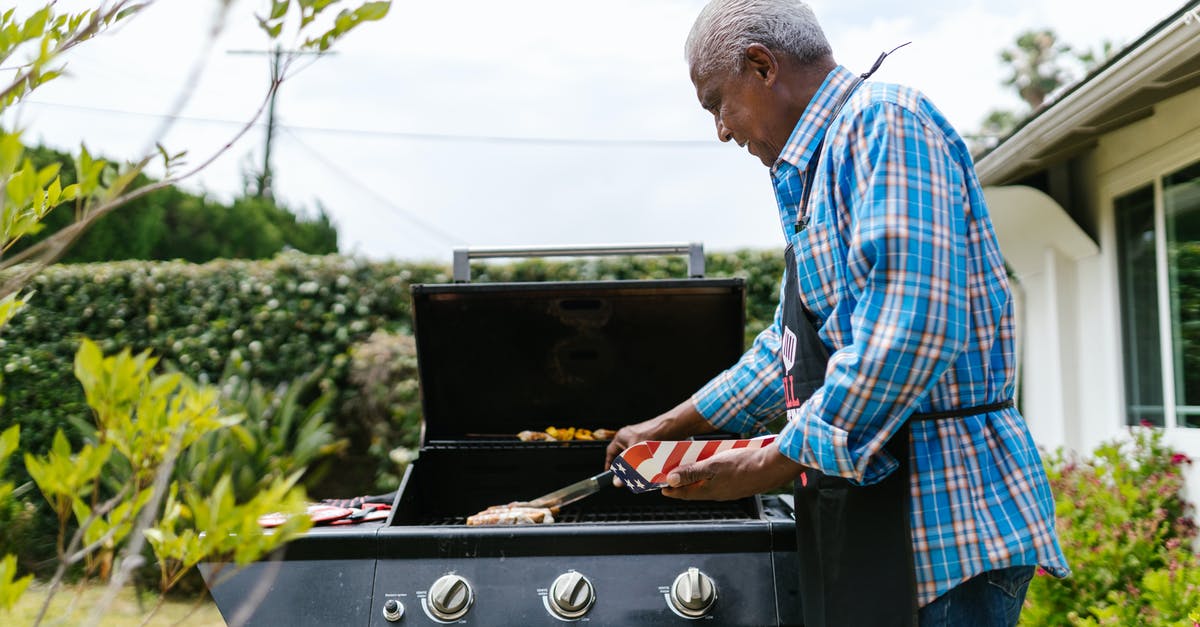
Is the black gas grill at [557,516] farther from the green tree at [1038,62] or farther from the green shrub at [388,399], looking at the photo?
the green tree at [1038,62]

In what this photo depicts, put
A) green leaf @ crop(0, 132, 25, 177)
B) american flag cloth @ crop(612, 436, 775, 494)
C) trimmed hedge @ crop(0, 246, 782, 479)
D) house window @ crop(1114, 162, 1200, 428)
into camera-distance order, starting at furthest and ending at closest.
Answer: trimmed hedge @ crop(0, 246, 782, 479), house window @ crop(1114, 162, 1200, 428), american flag cloth @ crop(612, 436, 775, 494), green leaf @ crop(0, 132, 25, 177)

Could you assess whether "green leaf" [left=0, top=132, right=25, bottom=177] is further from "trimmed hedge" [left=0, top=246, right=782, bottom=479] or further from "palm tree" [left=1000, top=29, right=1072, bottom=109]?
"palm tree" [left=1000, top=29, right=1072, bottom=109]

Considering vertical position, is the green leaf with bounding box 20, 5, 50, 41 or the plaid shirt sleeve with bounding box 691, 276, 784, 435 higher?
the green leaf with bounding box 20, 5, 50, 41

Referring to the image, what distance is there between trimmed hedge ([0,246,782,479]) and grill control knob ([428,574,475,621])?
4.28 metres

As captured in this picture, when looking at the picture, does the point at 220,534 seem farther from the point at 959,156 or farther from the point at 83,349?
the point at 959,156

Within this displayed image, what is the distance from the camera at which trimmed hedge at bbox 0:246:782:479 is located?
19.6ft

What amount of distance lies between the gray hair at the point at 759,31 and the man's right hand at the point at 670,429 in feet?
3.03

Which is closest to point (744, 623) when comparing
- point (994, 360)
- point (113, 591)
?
point (994, 360)

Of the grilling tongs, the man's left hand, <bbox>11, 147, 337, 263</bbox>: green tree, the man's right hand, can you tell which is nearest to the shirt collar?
the man's left hand

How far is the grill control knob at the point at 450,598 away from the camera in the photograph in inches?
68.3

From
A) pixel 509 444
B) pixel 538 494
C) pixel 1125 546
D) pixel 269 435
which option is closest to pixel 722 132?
pixel 509 444

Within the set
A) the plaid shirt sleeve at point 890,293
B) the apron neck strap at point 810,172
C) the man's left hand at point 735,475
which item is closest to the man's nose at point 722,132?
the apron neck strap at point 810,172

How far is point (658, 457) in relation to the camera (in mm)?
1865

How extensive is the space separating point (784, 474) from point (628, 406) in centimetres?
147
